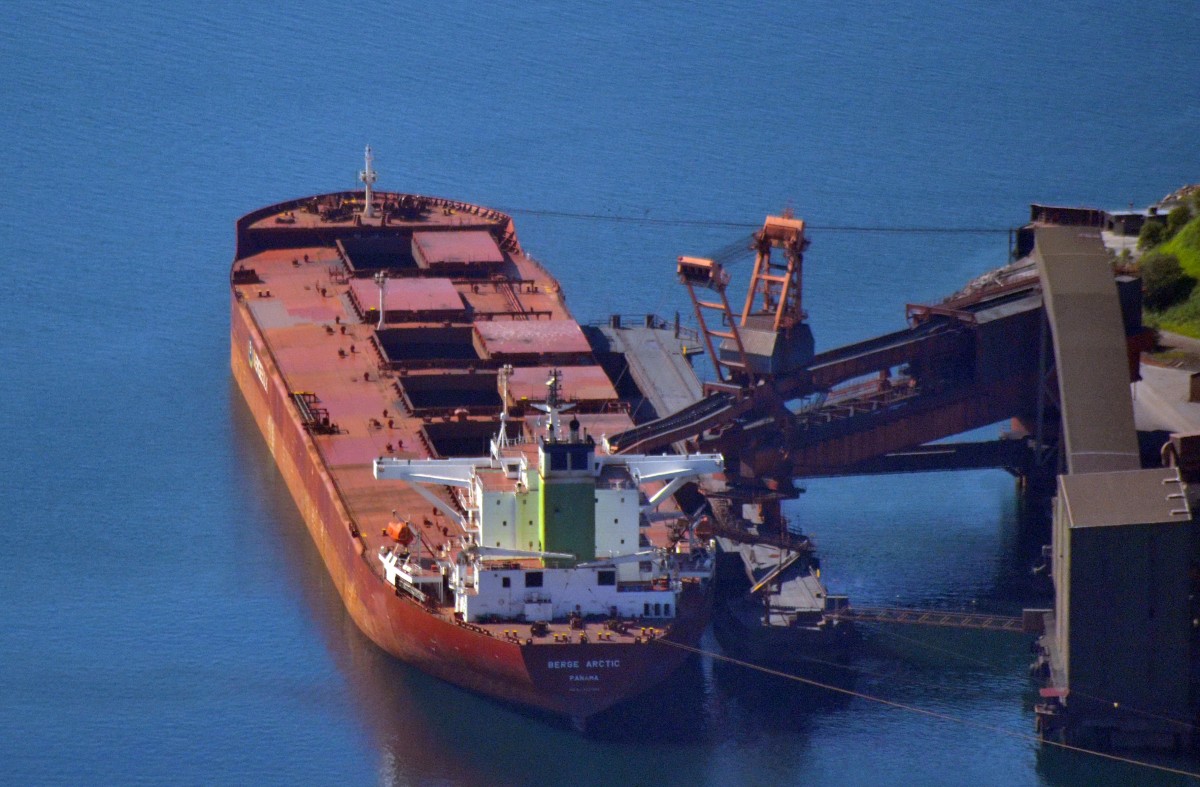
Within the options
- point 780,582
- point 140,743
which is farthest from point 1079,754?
point 140,743

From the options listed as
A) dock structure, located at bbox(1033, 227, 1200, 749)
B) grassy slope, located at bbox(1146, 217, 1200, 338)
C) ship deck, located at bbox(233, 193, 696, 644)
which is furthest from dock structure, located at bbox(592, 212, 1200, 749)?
grassy slope, located at bbox(1146, 217, 1200, 338)

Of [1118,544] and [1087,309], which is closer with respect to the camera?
[1118,544]

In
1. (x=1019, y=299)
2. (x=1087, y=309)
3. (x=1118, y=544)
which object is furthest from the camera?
(x=1019, y=299)

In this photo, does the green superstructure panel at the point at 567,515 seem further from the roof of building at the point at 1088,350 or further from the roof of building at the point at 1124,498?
the roof of building at the point at 1088,350

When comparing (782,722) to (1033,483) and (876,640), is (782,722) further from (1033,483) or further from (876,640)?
(1033,483)

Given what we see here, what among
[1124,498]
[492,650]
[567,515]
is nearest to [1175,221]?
[1124,498]

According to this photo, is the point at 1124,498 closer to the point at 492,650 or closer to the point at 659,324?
the point at 492,650
